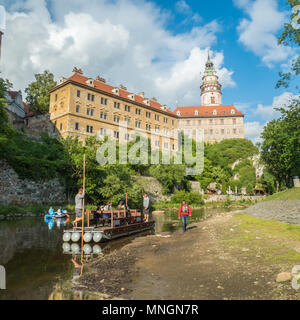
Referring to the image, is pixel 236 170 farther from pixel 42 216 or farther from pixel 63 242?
pixel 63 242

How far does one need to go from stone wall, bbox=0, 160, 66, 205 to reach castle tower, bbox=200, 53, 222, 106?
81438mm

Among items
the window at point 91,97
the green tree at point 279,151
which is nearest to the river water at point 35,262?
the green tree at point 279,151

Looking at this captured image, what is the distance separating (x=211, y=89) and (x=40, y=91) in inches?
2711

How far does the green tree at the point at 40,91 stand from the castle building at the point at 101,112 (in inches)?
189

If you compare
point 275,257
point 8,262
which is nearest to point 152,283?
point 275,257

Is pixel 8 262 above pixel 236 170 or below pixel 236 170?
below

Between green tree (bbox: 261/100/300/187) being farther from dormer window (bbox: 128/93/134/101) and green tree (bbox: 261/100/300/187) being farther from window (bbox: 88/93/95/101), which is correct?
window (bbox: 88/93/95/101)

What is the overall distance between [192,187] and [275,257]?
46.4 m

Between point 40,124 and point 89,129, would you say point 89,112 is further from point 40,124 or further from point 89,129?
point 40,124

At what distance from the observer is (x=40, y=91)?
178 ft

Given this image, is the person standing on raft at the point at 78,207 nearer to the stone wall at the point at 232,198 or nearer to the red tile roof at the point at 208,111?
the stone wall at the point at 232,198

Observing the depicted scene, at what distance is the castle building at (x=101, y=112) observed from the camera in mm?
45312

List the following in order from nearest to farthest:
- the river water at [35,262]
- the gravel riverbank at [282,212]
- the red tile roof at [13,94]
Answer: the river water at [35,262] < the gravel riverbank at [282,212] < the red tile roof at [13,94]
